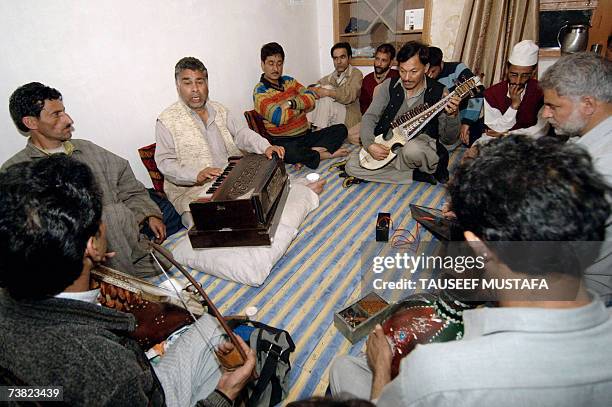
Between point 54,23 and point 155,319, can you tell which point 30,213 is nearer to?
point 155,319

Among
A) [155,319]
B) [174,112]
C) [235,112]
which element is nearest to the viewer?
[155,319]

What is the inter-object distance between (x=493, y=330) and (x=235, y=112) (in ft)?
13.4

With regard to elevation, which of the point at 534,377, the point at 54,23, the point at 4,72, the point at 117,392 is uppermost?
the point at 54,23

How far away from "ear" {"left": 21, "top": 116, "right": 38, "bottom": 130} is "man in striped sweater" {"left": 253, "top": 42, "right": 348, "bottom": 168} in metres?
2.34

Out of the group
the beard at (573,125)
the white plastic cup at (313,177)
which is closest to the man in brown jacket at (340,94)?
the white plastic cup at (313,177)

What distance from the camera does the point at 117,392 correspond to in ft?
3.05

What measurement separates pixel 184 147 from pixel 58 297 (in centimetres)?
216

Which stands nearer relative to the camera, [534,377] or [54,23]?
[534,377]

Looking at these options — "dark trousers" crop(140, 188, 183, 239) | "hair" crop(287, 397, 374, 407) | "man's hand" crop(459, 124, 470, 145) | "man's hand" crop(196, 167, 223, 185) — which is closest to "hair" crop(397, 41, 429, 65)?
"man's hand" crop(459, 124, 470, 145)

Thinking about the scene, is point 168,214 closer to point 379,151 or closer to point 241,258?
point 241,258

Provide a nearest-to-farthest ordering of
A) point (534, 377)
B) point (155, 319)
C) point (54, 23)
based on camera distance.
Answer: point (534, 377) → point (155, 319) → point (54, 23)

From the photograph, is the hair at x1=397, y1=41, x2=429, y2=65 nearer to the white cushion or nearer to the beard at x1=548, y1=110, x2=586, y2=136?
the beard at x1=548, y1=110, x2=586, y2=136

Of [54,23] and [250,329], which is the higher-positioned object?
[54,23]

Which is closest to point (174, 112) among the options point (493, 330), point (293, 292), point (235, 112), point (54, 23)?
point (54, 23)
